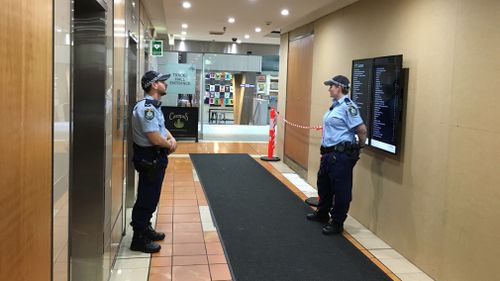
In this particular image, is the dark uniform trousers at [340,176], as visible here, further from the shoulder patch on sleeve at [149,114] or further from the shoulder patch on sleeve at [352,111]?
the shoulder patch on sleeve at [149,114]

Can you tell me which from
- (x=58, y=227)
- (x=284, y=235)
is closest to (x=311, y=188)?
(x=284, y=235)

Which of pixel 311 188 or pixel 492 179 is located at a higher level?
pixel 492 179

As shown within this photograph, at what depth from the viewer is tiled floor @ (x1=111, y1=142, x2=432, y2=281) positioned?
3.84 m

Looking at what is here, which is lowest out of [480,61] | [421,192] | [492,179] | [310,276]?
[310,276]

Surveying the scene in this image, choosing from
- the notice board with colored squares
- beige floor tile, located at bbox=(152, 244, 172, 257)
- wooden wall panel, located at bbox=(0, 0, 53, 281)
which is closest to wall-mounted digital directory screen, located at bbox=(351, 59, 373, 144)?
beige floor tile, located at bbox=(152, 244, 172, 257)

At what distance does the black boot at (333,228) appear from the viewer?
4840 mm

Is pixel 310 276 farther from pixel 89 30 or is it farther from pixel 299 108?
pixel 299 108

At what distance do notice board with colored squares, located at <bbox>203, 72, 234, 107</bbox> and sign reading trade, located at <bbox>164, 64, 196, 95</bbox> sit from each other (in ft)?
10.9

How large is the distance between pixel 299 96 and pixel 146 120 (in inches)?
181

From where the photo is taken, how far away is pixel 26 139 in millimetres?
1503

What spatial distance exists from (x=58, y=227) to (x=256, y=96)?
13523mm

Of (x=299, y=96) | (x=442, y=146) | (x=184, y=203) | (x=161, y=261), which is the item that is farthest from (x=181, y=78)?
(x=442, y=146)

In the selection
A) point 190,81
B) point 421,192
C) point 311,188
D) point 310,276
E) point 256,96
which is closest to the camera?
point 310,276

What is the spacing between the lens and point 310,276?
12.5 feet
